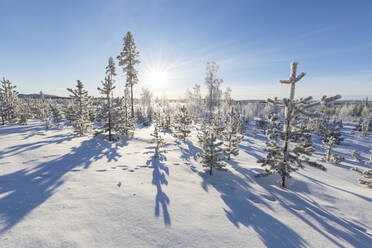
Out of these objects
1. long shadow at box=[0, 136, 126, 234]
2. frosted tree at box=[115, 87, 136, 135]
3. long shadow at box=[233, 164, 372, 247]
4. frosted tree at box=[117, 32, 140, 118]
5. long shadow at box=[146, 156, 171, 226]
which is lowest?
long shadow at box=[233, 164, 372, 247]

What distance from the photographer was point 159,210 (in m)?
4.79

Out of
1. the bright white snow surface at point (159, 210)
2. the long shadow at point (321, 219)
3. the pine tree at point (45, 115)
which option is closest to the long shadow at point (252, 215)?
the bright white snow surface at point (159, 210)

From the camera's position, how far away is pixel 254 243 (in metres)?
Result: 3.85

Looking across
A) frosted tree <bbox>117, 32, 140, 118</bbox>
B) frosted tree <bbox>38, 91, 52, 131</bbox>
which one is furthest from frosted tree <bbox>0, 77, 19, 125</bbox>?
frosted tree <bbox>117, 32, 140, 118</bbox>

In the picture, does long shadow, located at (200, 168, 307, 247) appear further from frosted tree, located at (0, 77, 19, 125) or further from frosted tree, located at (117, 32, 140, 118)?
frosted tree, located at (0, 77, 19, 125)

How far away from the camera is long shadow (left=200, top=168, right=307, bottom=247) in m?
4.15

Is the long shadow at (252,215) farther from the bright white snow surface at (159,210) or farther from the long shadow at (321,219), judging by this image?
the long shadow at (321,219)

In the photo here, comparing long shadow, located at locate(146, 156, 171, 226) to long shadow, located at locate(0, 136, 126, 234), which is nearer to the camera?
long shadow, located at locate(0, 136, 126, 234)

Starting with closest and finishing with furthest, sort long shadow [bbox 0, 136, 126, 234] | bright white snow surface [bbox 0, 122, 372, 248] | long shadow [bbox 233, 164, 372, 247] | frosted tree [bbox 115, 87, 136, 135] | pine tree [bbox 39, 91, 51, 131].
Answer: bright white snow surface [bbox 0, 122, 372, 248], long shadow [bbox 0, 136, 126, 234], long shadow [bbox 233, 164, 372, 247], frosted tree [bbox 115, 87, 136, 135], pine tree [bbox 39, 91, 51, 131]

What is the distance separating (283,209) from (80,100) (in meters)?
22.4

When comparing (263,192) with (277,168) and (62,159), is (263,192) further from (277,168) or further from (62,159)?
(62,159)

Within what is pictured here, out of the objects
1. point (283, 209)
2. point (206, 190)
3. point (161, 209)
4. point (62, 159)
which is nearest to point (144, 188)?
point (161, 209)

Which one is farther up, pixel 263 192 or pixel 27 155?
pixel 27 155

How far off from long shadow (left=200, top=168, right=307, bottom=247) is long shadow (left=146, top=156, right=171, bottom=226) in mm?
1981
